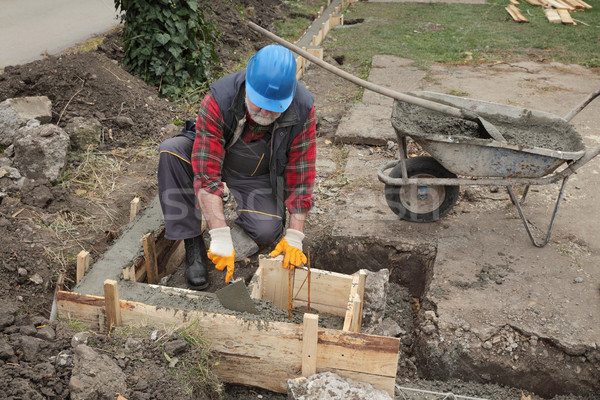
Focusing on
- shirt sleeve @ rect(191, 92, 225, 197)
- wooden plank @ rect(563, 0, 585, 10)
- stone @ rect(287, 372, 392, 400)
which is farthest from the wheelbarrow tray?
wooden plank @ rect(563, 0, 585, 10)

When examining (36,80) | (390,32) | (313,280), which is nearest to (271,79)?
(313,280)

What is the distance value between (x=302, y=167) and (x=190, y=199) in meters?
0.79

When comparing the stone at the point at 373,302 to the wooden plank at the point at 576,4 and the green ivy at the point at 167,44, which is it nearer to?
the green ivy at the point at 167,44

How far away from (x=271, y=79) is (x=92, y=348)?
5.28ft

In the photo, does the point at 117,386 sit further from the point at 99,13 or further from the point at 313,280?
the point at 99,13

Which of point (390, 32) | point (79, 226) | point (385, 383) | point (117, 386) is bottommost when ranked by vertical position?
point (390, 32)

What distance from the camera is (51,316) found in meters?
2.96

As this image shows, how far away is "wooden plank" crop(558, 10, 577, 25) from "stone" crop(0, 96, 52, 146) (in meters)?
10.9

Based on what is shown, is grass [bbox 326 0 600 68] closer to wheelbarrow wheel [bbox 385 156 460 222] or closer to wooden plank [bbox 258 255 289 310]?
wheelbarrow wheel [bbox 385 156 460 222]

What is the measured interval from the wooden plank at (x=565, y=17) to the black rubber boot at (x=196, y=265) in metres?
11.0

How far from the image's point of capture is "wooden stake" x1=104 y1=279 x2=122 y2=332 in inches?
104

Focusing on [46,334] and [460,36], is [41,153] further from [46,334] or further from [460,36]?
[460,36]

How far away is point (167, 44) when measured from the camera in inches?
234

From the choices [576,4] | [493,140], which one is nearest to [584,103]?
[493,140]
